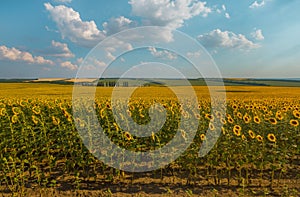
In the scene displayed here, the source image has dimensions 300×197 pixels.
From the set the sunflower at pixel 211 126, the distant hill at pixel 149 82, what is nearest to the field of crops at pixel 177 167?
the sunflower at pixel 211 126

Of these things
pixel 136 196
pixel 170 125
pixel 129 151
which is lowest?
pixel 136 196

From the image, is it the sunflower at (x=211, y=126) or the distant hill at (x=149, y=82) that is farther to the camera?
the distant hill at (x=149, y=82)

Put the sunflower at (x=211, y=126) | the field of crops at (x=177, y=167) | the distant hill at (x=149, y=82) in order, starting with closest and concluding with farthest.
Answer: the field of crops at (x=177, y=167) → the sunflower at (x=211, y=126) → the distant hill at (x=149, y=82)

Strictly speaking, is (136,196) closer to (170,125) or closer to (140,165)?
(140,165)

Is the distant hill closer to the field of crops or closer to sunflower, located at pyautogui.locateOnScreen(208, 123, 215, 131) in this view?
the field of crops

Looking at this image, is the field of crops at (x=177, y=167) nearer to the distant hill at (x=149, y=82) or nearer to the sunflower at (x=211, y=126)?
the sunflower at (x=211, y=126)

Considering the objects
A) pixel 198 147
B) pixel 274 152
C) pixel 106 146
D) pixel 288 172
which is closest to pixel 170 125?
pixel 198 147

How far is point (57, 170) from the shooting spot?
6840mm

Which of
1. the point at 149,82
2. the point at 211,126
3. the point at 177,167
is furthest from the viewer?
the point at 149,82

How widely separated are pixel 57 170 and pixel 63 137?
3.72 feet

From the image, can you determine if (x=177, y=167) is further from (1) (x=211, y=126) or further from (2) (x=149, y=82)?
(2) (x=149, y=82)

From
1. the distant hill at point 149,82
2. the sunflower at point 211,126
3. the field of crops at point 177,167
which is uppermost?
the distant hill at point 149,82

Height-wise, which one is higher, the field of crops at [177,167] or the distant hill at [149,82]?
the distant hill at [149,82]

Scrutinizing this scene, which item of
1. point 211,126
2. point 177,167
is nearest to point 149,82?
point 177,167
